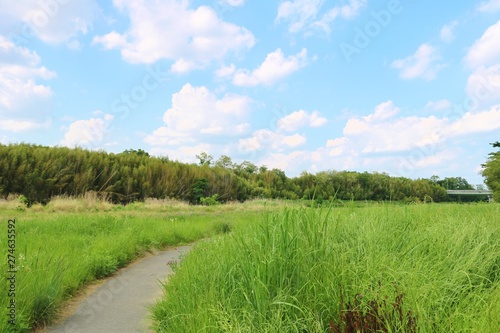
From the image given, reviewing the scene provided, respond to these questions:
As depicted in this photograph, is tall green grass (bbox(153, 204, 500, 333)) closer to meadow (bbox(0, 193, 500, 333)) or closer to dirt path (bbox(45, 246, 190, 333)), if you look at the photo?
meadow (bbox(0, 193, 500, 333))

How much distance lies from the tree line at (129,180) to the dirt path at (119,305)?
1270 cm

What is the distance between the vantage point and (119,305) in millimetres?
4945

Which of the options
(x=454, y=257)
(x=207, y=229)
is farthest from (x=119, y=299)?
(x=207, y=229)

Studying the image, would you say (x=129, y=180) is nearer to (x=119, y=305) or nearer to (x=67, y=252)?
(x=67, y=252)

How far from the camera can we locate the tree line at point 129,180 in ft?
77.4

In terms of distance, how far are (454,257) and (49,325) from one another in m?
4.61

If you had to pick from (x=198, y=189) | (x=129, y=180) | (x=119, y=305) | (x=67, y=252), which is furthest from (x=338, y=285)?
(x=198, y=189)

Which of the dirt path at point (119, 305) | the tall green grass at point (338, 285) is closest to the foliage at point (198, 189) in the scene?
the dirt path at point (119, 305)

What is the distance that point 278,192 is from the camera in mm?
33781

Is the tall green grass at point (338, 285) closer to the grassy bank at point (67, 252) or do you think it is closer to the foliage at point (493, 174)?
the grassy bank at point (67, 252)

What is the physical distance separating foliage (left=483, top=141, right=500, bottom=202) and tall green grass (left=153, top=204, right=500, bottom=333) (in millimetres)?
18810

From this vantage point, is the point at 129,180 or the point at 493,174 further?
the point at 129,180

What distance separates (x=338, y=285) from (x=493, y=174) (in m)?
21.7

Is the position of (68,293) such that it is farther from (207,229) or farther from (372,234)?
(207,229)
